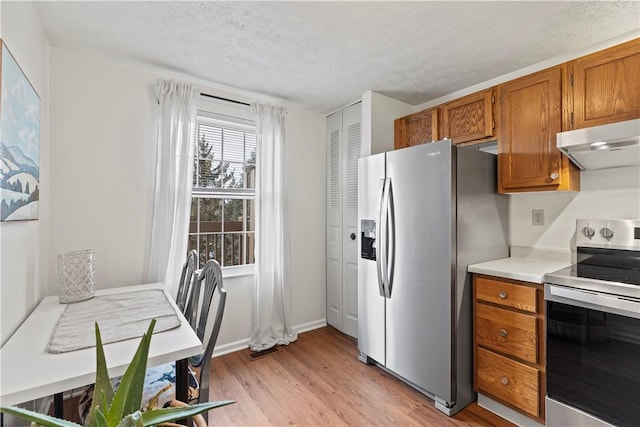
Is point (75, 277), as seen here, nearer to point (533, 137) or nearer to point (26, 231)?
point (26, 231)

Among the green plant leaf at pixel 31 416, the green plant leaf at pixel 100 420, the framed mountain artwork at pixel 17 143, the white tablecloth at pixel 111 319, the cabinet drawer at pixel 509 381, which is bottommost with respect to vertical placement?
the cabinet drawer at pixel 509 381

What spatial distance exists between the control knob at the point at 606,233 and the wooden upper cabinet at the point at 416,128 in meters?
1.29

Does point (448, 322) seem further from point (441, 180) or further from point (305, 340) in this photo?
point (305, 340)

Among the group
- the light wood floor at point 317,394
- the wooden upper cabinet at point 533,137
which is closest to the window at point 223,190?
the light wood floor at point 317,394

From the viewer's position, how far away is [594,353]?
1510 mm

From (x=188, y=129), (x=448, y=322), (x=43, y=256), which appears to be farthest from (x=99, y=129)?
(x=448, y=322)

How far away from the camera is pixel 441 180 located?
1.94 meters

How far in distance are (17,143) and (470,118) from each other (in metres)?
2.76

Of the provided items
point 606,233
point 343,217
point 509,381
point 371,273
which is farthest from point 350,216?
point 606,233

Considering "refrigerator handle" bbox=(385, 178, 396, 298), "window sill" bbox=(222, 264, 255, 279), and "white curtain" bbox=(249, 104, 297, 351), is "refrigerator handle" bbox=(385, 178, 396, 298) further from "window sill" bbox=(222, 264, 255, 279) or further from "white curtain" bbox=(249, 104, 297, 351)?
"window sill" bbox=(222, 264, 255, 279)

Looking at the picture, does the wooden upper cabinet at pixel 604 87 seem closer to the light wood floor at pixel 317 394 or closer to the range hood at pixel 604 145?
A: the range hood at pixel 604 145

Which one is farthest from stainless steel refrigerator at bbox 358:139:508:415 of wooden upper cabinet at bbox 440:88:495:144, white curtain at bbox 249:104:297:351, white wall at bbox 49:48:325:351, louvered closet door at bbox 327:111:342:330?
white wall at bbox 49:48:325:351

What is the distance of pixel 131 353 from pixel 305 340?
6.87ft

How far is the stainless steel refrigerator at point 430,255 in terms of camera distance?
192 cm
